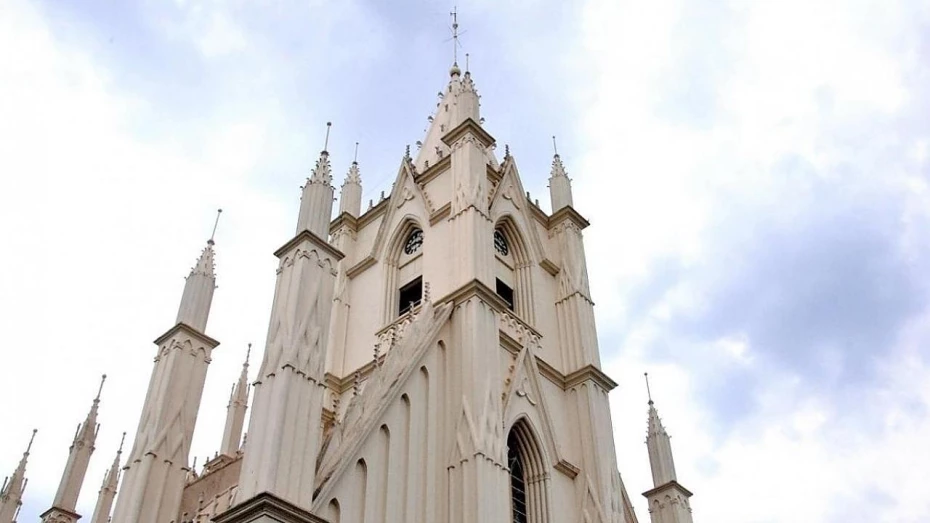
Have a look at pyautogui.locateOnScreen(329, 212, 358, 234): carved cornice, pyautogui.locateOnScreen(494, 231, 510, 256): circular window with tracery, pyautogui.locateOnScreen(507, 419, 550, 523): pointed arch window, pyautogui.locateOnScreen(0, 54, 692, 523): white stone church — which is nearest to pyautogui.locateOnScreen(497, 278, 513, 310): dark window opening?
pyautogui.locateOnScreen(0, 54, 692, 523): white stone church

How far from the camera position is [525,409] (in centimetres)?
2003

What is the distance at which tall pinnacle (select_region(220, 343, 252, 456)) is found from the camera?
27.0 m

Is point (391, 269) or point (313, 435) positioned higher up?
point (391, 269)

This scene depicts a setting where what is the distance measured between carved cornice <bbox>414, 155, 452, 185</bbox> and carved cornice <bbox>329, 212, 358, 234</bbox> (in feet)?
8.22

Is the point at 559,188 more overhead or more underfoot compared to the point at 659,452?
more overhead

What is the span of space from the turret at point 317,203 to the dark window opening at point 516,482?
6.51 m

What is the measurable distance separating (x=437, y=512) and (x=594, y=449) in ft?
19.2

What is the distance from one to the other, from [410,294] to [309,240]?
7.54m

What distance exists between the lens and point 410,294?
23578 millimetres

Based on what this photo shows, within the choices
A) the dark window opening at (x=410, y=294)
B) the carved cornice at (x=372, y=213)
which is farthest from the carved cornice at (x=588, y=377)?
the carved cornice at (x=372, y=213)

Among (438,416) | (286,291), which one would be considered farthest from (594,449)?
(286,291)

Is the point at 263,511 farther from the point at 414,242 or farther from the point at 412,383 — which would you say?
the point at 414,242

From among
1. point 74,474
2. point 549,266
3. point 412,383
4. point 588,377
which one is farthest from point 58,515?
point 549,266

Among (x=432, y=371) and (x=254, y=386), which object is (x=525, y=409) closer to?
(x=432, y=371)
